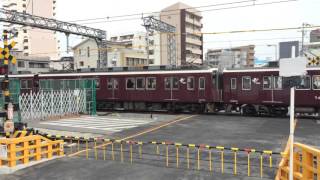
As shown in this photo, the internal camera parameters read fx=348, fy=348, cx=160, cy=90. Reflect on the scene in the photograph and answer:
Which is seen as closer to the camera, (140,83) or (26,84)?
(140,83)

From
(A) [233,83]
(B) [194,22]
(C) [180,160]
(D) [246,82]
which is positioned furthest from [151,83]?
(B) [194,22]

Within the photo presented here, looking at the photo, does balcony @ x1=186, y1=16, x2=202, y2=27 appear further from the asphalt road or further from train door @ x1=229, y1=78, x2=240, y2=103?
the asphalt road

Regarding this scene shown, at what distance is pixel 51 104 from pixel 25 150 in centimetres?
1282

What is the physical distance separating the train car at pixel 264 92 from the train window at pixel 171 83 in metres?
3.53

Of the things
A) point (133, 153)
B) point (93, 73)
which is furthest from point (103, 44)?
point (133, 153)

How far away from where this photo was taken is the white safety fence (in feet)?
72.6

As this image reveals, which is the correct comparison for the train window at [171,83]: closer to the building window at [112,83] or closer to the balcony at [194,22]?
the building window at [112,83]

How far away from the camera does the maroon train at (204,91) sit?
71.9 ft

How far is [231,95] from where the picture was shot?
78.5ft

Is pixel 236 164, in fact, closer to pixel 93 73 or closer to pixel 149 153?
pixel 149 153

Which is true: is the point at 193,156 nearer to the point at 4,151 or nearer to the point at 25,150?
the point at 25,150

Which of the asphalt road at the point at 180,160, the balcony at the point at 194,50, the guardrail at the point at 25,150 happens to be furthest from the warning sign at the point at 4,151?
the balcony at the point at 194,50

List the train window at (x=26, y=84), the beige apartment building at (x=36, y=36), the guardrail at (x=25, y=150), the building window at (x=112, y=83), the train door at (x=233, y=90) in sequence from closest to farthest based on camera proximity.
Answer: the guardrail at (x=25, y=150) → the train door at (x=233, y=90) → the building window at (x=112, y=83) → the train window at (x=26, y=84) → the beige apartment building at (x=36, y=36)

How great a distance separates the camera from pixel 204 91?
2436 cm
